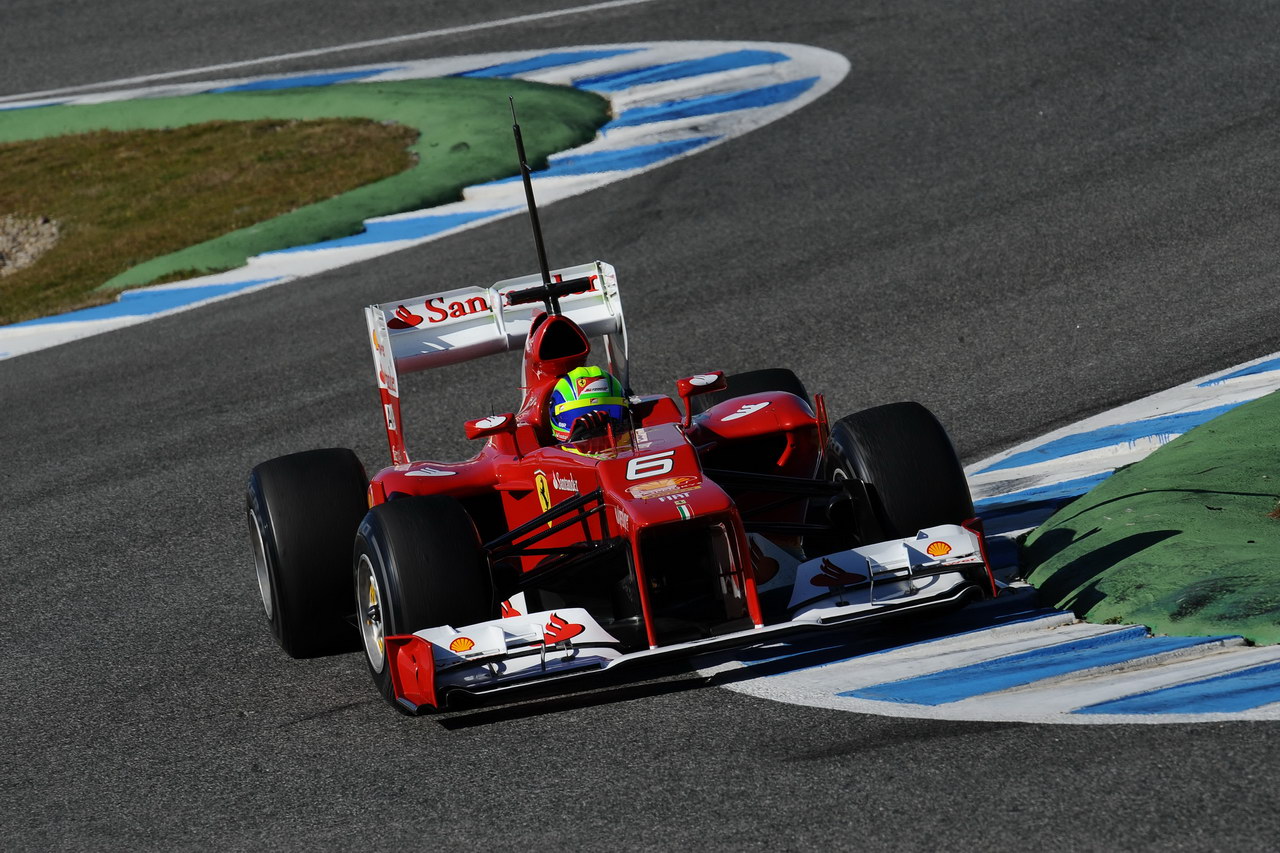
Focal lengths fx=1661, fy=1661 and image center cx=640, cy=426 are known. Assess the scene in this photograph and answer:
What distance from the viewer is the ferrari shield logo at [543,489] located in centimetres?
617

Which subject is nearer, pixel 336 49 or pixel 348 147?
pixel 348 147

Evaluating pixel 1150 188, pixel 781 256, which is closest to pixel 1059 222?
pixel 1150 188

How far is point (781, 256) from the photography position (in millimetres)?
11227

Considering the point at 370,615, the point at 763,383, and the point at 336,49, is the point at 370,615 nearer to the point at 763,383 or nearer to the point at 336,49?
the point at 763,383

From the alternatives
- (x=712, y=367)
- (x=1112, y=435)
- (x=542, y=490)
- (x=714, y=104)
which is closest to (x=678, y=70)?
(x=714, y=104)

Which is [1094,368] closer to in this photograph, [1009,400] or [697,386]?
[1009,400]

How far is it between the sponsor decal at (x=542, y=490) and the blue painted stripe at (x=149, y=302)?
21.2 ft

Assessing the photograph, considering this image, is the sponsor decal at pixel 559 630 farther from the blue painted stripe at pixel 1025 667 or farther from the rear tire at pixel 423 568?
the blue painted stripe at pixel 1025 667

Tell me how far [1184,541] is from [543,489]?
2.28 meters

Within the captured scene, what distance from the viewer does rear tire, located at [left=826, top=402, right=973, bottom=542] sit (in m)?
5.75

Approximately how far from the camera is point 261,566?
6.65m

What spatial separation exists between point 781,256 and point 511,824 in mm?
7258

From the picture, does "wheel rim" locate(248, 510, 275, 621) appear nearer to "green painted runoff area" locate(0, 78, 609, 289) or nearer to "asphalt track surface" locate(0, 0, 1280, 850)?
"asphalt track surface" locate(0, 0, 1280, 850)

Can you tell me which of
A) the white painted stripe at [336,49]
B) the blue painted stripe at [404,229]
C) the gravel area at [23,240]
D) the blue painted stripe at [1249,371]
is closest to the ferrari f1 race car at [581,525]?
the blue painted stripe at [1249,371]
